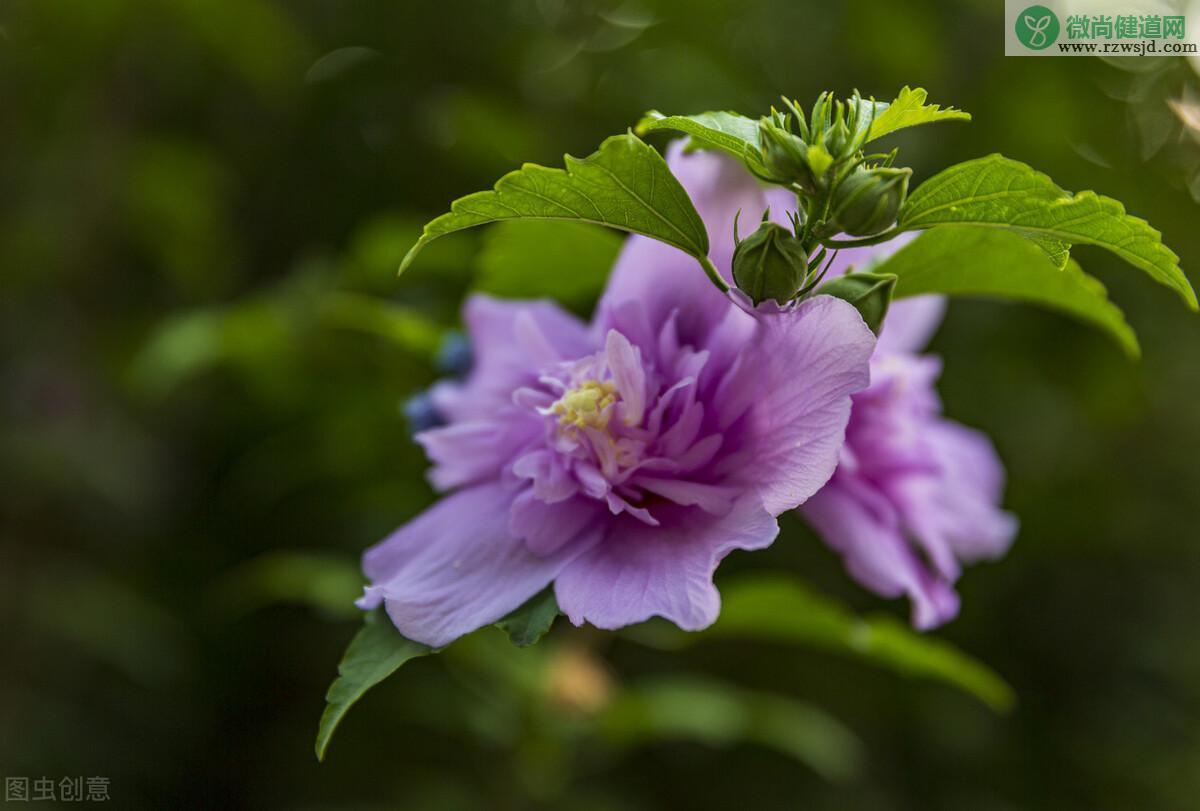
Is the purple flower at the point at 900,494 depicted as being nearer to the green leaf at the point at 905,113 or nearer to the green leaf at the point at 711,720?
the green leaf at the point at 905,113

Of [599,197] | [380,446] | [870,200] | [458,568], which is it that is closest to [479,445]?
[458,568]

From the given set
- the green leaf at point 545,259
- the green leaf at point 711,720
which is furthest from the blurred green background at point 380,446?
the green leaf at point 545,259

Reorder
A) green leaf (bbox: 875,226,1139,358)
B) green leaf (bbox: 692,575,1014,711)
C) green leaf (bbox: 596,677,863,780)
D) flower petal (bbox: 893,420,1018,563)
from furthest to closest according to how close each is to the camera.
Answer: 1. green leaf (bbox: 596,677,863,780)
2. green leaf (bbox: 692,575,1014,711)
3. flower petal (bbox: 893,420,1018,563)
4. green leaf (bbox: 875,226,1139,358)

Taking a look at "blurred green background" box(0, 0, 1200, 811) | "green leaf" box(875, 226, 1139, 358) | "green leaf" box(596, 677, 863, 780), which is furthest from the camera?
"blurred green background" box(0, 0, 1200, 811)

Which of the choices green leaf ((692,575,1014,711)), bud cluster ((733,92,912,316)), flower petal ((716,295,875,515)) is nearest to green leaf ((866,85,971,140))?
bud cluster ((733,92,912,316))

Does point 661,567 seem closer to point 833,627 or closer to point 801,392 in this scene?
point 801,392

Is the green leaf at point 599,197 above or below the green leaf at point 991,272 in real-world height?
above

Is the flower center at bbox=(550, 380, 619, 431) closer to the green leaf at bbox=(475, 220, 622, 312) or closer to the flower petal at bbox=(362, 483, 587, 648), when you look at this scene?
the flower petal at bbox=(362, 483, 587, 648)

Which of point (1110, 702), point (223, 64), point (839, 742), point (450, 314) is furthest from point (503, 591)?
point (1110, 702)

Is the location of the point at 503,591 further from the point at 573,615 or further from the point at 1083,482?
the point at 1083,482
